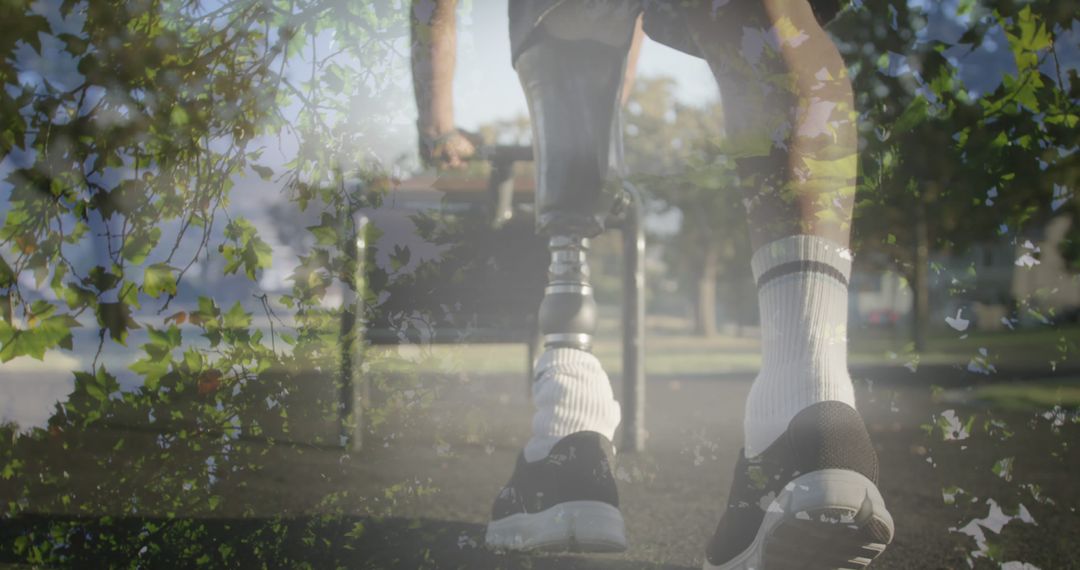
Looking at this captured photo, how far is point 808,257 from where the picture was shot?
119 cm

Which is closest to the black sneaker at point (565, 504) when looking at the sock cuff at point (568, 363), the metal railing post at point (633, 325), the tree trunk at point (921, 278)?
the sock cuff at point (568, 363)

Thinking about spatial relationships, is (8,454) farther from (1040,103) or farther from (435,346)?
(1040,103)

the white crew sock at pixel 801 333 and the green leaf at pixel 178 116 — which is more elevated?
the green leaf at pixel 178 116

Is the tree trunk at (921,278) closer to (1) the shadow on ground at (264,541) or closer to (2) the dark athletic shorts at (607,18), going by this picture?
(2) the dark athletic shorts at (607,18)

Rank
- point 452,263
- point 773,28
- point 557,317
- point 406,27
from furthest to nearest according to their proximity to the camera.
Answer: point 557,317 → point 452,263 → point 406,27 → point 773,28

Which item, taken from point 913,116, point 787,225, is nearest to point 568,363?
point 787,225

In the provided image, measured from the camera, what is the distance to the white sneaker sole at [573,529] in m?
1.26

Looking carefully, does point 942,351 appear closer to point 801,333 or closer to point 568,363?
point 801,333

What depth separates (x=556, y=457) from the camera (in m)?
1.37

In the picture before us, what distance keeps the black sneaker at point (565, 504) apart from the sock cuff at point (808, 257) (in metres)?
0.42

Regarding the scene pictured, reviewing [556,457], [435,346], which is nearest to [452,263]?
[435,346]

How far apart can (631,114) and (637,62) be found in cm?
19

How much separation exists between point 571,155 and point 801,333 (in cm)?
53

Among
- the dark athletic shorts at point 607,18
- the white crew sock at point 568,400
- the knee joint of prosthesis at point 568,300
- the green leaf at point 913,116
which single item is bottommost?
the white crew sock at point 568,400
